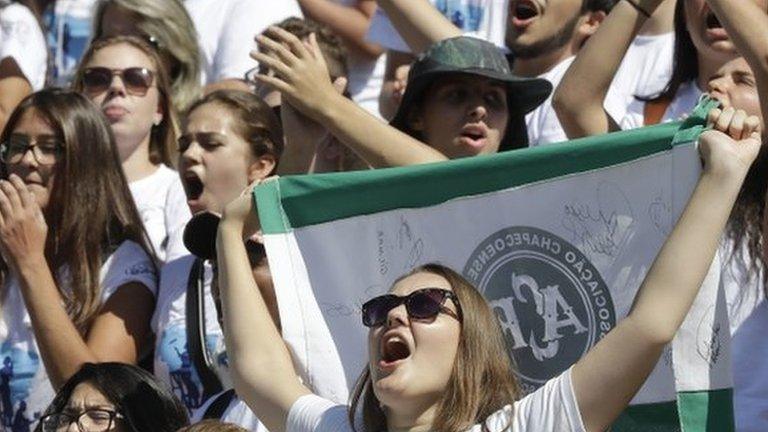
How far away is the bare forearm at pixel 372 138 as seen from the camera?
590 cm

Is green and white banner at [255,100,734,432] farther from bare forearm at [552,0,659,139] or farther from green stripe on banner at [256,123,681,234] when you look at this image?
bare forearm at [552,0,659,139]

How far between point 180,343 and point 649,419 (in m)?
1.83

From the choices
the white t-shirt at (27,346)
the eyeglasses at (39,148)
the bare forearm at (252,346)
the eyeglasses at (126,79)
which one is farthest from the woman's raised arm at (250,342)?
the eyeglasses at (126,79)

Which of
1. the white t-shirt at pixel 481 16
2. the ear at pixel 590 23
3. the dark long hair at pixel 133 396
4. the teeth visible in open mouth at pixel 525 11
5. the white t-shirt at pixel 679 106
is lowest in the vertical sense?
the dark long hair at pixel 133 396

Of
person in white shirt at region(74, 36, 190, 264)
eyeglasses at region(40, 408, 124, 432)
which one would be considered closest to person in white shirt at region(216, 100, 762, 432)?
eyeglasses at region(40, 408, 124, 432)

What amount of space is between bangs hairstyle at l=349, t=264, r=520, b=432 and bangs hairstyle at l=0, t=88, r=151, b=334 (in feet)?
6.64

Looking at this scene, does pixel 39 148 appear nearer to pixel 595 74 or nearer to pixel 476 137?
pixel 476 137

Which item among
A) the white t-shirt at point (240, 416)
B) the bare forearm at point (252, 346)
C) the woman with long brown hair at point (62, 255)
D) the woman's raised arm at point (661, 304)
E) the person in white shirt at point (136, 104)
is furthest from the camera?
the person in white shirt at point (136, 104)

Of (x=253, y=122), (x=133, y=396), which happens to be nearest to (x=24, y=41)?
(x=253, y=122)

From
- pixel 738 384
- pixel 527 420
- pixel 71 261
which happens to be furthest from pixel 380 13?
pixel 527 420

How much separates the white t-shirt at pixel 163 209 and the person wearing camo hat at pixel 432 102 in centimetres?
78

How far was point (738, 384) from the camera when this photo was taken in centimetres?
528

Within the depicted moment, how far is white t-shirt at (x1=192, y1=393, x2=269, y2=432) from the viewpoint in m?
5.62

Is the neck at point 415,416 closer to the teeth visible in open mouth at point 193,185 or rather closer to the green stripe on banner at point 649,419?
the green stripe on banner at point 649,419
